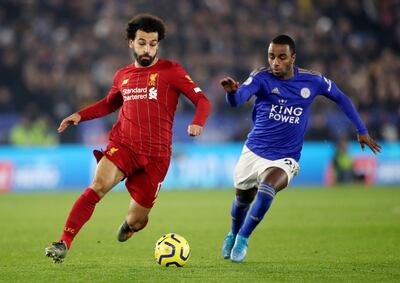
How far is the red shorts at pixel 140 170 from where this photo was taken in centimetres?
745

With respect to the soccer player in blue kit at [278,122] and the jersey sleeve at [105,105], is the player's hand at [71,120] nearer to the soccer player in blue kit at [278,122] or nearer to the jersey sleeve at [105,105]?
the jersey sleeve at [105,105]

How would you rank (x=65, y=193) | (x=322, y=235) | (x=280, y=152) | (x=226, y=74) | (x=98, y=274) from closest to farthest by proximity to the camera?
1. (x=98, y=274)
2. (x=280, y=152)
3. (x=322, y=235)
4. (x=65, y=193)
5. (x=226, y=74)

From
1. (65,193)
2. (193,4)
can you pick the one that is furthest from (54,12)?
(65,193)

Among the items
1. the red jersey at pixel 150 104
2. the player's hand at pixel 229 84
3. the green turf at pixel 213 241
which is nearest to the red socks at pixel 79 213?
the green turf at pixel 213 241

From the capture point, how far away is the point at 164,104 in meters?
7.57

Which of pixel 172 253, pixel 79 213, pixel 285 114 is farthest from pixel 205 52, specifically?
pixel 79 213

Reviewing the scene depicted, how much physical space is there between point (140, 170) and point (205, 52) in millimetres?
15624

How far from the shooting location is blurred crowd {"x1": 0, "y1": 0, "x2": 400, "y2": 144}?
21.0 m

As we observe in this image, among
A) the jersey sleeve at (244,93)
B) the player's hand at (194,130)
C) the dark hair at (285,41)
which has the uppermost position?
the dark hair at (285,41)

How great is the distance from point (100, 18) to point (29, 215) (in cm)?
1043

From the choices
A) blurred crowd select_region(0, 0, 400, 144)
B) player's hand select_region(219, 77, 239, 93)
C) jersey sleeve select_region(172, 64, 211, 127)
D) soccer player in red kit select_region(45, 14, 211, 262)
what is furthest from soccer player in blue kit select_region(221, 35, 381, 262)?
blurred crowd select_region(0, 0, 400, 144)

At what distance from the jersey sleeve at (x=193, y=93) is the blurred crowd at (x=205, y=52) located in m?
12.7

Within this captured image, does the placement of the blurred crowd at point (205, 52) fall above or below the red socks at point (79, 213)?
above

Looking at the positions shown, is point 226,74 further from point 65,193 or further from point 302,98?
point 302,98
